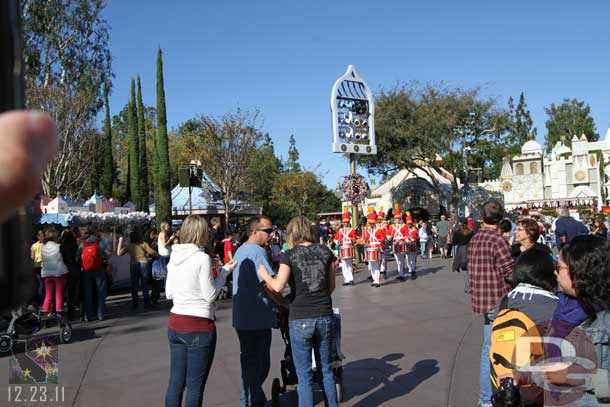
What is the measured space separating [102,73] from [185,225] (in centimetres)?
2739

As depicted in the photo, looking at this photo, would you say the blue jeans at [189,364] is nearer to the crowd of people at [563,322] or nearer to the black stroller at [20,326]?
the crowd of people at [563,322]

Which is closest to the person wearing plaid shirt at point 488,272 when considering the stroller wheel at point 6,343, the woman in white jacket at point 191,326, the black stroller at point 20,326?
the woman in white jacket at point 191,326

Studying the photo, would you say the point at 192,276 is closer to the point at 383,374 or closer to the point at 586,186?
the point at 383,374

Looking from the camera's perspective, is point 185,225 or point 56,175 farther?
point 56,175

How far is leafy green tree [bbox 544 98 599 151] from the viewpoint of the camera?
83.2 meters

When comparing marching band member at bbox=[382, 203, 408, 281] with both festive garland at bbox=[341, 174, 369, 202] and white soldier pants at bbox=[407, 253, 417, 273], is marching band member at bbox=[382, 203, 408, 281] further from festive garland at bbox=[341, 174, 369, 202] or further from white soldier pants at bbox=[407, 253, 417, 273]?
festive garland at bbox=[341, 174, 369, 202]

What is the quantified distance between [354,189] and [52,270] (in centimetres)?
1287

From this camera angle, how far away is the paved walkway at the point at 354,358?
5508 mm

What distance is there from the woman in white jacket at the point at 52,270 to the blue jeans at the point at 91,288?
0.59 m

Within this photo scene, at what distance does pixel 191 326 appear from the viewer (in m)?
4.14

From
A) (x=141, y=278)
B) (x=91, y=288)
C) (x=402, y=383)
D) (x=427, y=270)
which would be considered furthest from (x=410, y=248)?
(x=402, y=383)

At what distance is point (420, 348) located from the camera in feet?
23.8

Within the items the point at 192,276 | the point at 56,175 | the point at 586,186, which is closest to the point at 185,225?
the point at 192,276

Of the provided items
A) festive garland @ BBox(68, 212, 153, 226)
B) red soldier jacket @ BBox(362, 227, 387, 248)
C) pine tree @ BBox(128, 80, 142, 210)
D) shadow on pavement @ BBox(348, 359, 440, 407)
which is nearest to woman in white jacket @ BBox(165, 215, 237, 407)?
shadow on pavement @ BBox(348, 359, 440, 407)
